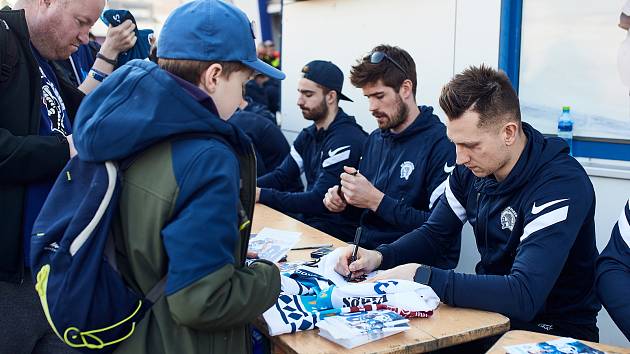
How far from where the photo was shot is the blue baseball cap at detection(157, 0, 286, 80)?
4.76 feet

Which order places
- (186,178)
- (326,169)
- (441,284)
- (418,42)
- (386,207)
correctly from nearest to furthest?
(186,178) → (441,284) → (386,207) → (326,169) → (418,42)

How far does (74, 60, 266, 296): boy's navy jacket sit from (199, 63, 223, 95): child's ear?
0.34ft

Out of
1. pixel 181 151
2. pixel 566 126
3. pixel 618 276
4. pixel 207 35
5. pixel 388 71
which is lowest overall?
pixel 618 276

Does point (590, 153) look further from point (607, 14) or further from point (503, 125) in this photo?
point (503, 125)

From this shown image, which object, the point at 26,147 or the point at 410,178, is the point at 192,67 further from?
the point at 410,178

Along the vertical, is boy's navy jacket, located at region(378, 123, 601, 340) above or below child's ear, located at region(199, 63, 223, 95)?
below

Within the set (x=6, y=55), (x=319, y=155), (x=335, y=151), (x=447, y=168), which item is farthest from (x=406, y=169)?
(x=6, y=55)

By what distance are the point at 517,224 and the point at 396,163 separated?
1.17 m

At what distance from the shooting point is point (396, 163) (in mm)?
3303

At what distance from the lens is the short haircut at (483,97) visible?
2176mm

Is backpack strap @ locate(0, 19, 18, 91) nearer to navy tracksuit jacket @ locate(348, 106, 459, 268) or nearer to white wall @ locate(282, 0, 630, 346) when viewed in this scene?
navy tracksuit jacket @ locate(348, 106, 459, 268)

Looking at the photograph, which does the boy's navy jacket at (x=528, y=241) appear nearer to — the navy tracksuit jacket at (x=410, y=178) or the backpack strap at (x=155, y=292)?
the navy tracksuit jacket at (x=410, y=178)

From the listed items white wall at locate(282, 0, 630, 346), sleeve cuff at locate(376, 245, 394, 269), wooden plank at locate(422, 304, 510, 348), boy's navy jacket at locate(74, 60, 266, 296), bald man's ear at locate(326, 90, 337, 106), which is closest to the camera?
boy's navy jacket at locate(74, 60, 266, 296)

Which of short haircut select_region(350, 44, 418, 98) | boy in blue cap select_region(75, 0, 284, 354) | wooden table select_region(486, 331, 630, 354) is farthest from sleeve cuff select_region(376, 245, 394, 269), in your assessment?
short haircut select_region(350, 44, 418, 98)
